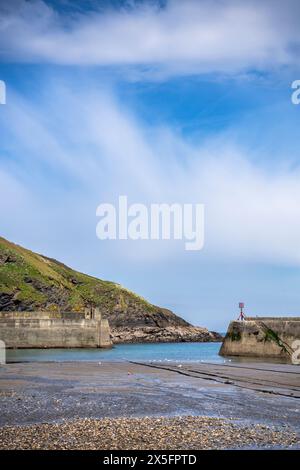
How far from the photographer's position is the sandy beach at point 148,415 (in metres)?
8.84

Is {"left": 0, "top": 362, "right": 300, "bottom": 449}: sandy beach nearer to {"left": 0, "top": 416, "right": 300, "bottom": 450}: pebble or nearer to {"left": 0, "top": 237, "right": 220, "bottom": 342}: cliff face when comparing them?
{"left": 0, "top": 416, "right": 300, "bottom": 450}: pebble

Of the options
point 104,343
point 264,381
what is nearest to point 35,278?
point 104,343

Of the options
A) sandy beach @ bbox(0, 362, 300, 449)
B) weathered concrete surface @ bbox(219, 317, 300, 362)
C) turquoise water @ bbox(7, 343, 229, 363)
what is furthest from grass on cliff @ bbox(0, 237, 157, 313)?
sandy beach @ bbox(0, 362, 300, 449)

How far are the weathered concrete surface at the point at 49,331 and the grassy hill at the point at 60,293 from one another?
36439mm

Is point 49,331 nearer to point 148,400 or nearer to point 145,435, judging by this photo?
point 148,400

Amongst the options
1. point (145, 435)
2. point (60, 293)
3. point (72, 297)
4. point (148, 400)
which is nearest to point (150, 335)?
point (72, 297)

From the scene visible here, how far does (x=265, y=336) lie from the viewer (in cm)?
4256

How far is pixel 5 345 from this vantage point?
7738cm

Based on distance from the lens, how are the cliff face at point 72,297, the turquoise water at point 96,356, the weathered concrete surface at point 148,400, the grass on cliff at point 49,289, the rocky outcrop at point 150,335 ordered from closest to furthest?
the weathered concrete surface at point 148,400
the turquoise water at point 96,356
the grass on cliff at point 49,289
the cliff face at point 72,297
the rocky outcrop at point 150,335

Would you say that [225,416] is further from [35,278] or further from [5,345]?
[35,278]

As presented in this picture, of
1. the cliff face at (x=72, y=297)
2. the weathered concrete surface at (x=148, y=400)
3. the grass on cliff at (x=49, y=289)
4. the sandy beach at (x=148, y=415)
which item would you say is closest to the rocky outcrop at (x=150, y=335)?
the cliff face at (x=72, y=297)

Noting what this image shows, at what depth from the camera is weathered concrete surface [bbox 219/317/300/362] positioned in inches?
1617

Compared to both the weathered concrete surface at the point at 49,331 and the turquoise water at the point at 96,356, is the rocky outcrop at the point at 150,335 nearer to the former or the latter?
the weathered concrete surface at the point at 49,331
